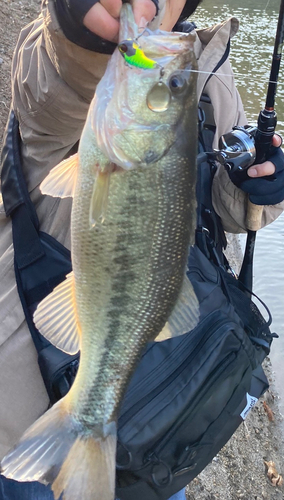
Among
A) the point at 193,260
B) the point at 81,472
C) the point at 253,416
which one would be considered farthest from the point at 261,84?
the point at 81,472

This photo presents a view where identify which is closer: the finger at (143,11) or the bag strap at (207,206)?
the finger at (143,11)

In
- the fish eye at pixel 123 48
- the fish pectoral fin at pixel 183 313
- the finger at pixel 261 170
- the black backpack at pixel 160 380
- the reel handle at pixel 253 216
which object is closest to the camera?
the fish eye at pixel 123 48

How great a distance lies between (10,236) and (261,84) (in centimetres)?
1101

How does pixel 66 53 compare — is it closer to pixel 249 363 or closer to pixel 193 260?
pixel 193 260

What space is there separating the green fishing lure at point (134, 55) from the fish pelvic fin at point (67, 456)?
1084mm

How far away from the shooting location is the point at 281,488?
3133 mm

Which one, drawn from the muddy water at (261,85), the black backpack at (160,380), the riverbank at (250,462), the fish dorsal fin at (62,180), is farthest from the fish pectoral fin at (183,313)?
the muddy water at (261,85)

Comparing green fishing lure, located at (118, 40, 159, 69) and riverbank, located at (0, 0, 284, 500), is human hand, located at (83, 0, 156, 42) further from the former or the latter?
riverbank, located at (0, 0, 284, 500)

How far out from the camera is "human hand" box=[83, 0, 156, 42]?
1.12 metres

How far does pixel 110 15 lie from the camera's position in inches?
44.8

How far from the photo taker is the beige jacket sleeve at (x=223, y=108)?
192 centimetres

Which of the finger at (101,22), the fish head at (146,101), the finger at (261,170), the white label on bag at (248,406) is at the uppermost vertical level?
the finger at (101,22)

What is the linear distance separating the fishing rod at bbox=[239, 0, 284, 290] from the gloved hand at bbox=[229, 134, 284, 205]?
60mm

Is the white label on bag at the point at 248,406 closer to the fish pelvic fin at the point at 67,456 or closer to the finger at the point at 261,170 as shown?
the fish pelvic fin at the point at 67,456
